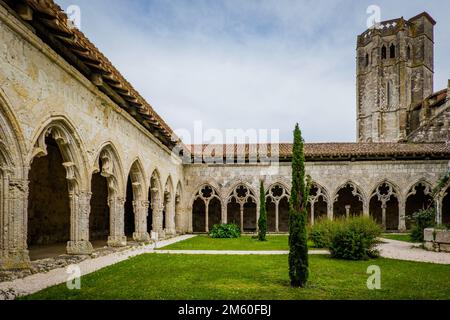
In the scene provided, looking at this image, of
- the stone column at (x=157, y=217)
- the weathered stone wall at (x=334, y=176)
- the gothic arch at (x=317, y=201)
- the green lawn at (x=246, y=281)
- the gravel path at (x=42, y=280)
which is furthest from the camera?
the gothic arch at (x=317, y=201)

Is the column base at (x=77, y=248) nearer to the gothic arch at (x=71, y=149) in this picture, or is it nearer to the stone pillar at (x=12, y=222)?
the gothic arch at (x=71, y=149)

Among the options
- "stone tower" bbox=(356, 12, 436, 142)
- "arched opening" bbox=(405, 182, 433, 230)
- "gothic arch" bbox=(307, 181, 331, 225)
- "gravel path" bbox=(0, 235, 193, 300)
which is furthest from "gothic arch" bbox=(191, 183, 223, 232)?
"stone tower" bbox=(356, 12, 436, 142)

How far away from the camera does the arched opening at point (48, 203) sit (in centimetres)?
1249

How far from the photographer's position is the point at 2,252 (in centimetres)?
632

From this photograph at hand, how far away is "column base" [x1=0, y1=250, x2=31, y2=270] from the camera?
20.9ft

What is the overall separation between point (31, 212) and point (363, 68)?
37.4m

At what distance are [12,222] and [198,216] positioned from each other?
711 inches

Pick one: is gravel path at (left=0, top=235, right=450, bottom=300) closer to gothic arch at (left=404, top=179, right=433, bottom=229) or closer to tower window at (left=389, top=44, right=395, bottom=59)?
gothic arch at (left=404, top=179, right=433, bottom=229)

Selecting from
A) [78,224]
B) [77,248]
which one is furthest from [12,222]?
[77,248]

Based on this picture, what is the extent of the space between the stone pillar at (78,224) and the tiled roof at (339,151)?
1248 centimetres

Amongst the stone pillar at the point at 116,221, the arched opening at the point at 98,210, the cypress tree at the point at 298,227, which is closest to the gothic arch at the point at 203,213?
the arched opening at the point at 98,210

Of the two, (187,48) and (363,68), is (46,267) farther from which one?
(363,68)

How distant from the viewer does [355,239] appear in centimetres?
1025

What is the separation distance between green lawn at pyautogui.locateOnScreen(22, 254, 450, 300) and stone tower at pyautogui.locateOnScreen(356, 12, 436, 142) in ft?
103
